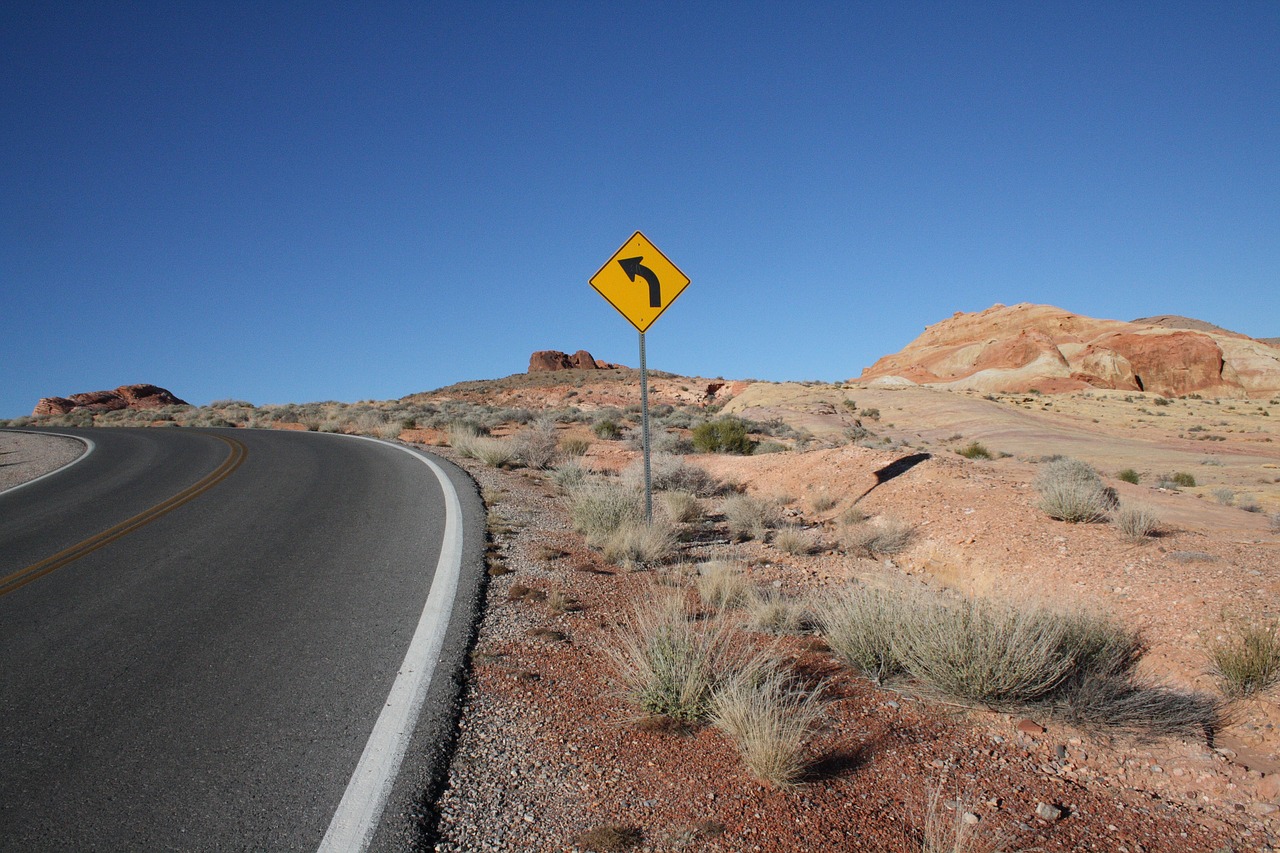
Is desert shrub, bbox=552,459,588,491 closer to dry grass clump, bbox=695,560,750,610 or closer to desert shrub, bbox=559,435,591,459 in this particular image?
desert shrub, bbox=559,435,591,459

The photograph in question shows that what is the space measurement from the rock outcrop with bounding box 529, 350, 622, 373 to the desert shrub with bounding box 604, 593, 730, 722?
98.8 metres

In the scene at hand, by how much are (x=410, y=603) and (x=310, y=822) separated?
2.92 m

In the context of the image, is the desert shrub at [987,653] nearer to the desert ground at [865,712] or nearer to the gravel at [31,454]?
the desert ground at [865,712]

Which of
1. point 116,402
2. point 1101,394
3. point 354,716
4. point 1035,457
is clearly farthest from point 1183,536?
point 116,402

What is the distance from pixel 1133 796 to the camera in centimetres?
330

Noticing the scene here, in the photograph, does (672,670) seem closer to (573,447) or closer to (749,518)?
(749,518)

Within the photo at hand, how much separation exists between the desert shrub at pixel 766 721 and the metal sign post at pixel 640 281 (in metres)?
4.45

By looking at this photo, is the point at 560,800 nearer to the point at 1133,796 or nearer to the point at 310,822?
the point at 310,822

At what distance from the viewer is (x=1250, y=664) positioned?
14.2 feet

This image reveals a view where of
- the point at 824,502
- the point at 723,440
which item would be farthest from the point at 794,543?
the point at 723,440

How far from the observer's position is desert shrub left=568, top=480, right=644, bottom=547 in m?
8.34

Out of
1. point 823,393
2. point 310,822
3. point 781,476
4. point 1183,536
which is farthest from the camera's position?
point 823,393

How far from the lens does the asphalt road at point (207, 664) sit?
2984mm

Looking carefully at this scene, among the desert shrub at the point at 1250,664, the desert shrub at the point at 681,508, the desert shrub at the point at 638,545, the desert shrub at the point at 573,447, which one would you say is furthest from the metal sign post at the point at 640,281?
the desert shrub at the point at 573,447
